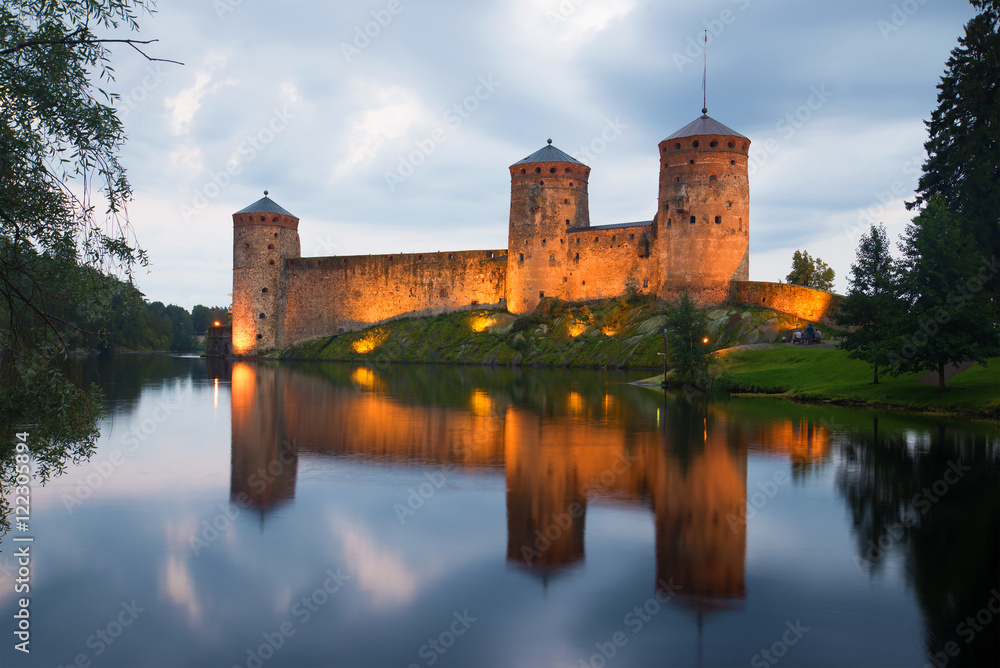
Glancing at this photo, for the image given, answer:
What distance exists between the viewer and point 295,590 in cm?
866

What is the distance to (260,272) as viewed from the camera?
69188 millimetres

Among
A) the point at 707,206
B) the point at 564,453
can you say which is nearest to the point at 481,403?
the point at 564,453

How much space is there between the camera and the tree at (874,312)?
81.1 feet

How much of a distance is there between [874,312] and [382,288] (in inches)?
1842

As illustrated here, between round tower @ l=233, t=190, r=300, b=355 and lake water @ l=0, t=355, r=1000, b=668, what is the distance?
5186 centimetres

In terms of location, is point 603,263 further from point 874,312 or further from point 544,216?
point 874,312

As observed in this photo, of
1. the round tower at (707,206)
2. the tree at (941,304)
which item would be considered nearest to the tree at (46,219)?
the tree at (941,304)

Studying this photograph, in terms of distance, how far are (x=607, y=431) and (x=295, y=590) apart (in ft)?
40.2

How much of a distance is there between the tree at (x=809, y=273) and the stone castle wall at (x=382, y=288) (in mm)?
23973

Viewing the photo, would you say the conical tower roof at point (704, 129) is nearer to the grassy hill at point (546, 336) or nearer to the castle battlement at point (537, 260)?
the castle battlement at point (537, 260)

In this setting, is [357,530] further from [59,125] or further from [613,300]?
[613,300]

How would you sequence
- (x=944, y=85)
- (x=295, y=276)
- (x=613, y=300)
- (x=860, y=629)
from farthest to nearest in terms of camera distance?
(x=295, y=276)
(x=613, y=300)
(x=944, y=85)
(x=860, y=629)

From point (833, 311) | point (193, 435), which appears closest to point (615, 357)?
point (833, 311)

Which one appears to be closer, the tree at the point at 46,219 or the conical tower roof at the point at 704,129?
the tree at the point at 46,219
